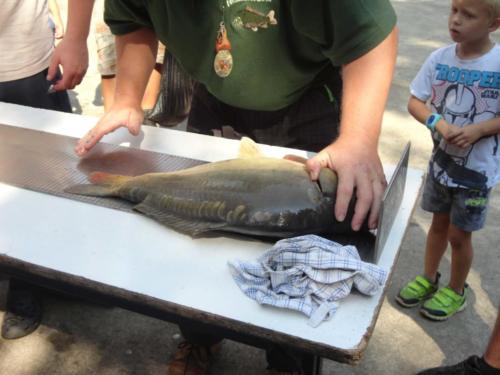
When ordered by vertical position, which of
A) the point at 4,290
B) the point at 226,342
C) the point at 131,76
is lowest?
the point at 4,290

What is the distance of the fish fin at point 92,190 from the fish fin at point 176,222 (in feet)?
0.44

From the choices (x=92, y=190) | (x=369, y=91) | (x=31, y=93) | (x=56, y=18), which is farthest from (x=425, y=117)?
(x=56, y=18)

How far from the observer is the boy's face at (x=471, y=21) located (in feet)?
7.25

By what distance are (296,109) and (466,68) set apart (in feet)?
2.76

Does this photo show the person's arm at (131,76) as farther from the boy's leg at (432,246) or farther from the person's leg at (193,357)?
the boy's leg at (432,246)

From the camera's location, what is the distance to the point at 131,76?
6.61 feet

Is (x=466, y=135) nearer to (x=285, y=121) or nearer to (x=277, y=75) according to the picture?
(x=285, y=121)

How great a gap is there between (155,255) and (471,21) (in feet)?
5.32

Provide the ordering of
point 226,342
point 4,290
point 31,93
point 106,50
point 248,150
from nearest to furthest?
point 248,150 < point 226,342 < point 4,290 < point 31,93 < point 106,50

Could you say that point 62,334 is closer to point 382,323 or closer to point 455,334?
point 382,323

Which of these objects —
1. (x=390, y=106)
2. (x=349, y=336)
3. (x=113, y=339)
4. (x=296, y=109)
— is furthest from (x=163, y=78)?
(x=390, y=106)

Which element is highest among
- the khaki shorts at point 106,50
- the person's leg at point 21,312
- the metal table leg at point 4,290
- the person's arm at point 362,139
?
the person's arm at point 362,139

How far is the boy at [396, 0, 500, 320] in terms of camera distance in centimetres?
223

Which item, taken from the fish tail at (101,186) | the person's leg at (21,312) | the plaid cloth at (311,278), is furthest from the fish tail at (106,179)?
the person's leg at (21,312)
